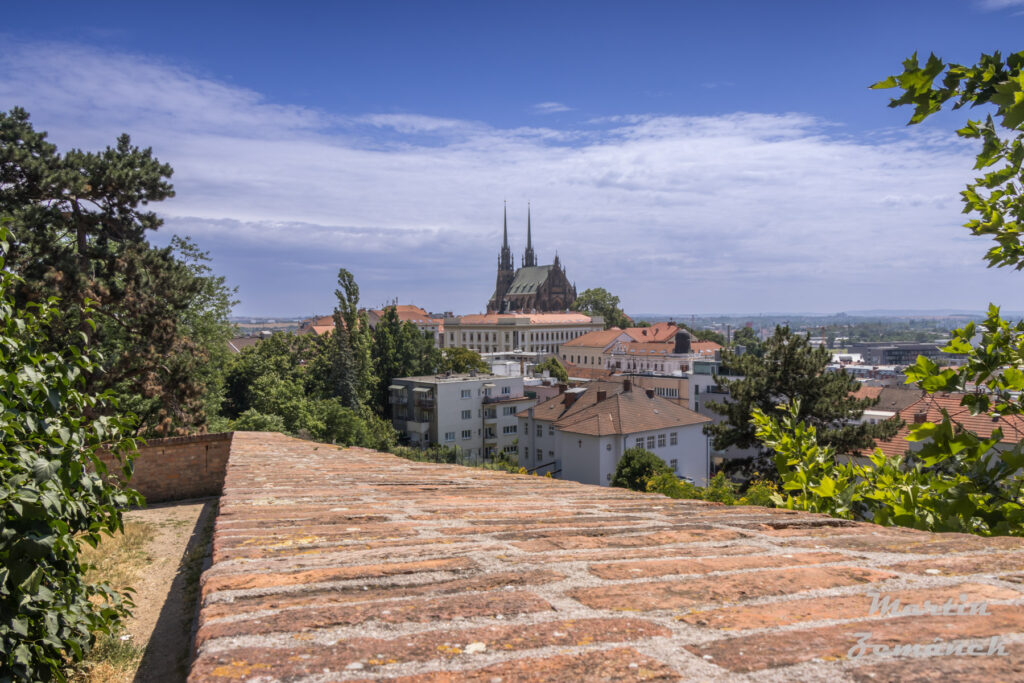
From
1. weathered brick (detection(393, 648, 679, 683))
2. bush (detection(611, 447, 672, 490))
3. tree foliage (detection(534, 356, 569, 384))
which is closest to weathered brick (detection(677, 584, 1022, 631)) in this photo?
weathered brick (detection(393, 648, 679, 683))

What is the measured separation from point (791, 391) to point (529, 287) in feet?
423

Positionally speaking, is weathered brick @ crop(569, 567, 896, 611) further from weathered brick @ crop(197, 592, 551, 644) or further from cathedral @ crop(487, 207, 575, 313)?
cathedral @ crop(487, 207, 575, 313)

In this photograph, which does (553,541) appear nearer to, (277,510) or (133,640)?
(277,510)

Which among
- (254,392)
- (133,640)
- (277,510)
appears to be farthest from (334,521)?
(254,392)

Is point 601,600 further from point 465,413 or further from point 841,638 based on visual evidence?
point 465,413

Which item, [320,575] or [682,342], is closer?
[320,575]

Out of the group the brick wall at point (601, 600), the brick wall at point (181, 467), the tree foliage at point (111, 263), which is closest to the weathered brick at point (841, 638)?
the brick wall at point (601, 600)

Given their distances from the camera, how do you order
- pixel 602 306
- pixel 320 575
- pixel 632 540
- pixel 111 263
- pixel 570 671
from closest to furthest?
pixel 570 671
pixel 320 575
pixel 632 540
pixel 111 263
pixel 602 306

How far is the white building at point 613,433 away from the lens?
3703 cm

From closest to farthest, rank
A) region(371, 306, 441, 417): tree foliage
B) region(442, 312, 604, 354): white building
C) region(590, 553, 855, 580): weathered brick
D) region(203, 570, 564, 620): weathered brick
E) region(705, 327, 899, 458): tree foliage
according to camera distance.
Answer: region(203, 570, 564, 620): weathered brick < region(590, 553, 855, 580): weathered brick < region(705, 327, 899, 458): tree foliage < region(371, 306, 441, 417): tree foliage < region(442, 312, 604, 354): white building

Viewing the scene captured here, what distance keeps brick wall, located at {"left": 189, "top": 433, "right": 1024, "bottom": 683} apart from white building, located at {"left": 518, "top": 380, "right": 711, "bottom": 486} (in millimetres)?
33221

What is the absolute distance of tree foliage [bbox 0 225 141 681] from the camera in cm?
291

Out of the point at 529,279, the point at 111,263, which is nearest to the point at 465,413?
the point at 111,263

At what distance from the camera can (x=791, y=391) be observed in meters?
25.3
